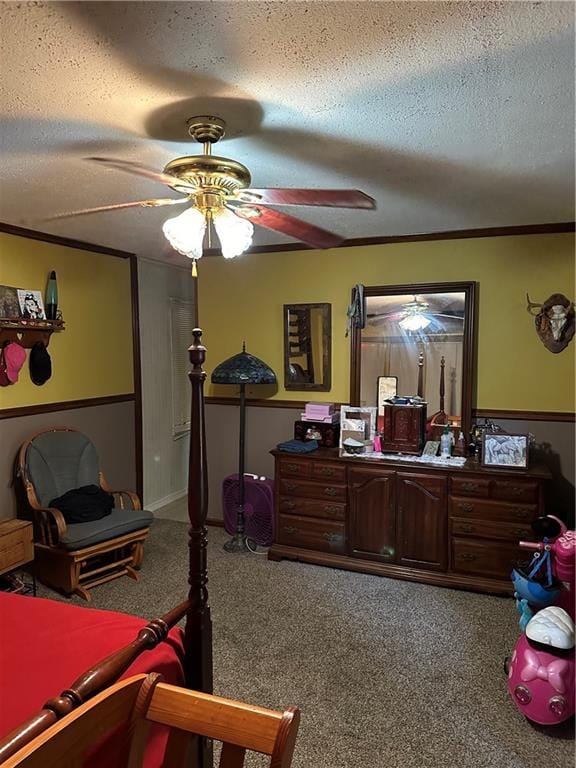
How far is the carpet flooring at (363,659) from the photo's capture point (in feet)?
7.06

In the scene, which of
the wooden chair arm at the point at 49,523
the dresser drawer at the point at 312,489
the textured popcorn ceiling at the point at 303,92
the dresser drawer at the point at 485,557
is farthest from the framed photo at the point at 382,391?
the wooden chair arm at the point at 49,523

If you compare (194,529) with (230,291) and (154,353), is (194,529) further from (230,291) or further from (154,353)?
(154,353)

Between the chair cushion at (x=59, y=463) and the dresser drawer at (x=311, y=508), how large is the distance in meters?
1.44

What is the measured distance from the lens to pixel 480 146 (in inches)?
86.8

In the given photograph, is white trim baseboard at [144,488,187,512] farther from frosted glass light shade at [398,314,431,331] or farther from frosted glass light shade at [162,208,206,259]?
frosted glass light shade at [162,208,206,259]

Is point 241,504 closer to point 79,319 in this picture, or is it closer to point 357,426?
point 357,426

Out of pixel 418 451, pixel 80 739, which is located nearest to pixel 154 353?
pixel 418 451

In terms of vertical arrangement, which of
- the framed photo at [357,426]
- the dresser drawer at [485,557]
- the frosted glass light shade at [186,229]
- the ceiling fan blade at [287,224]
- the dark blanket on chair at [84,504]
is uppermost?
the ceiling fan blade at [287,224]

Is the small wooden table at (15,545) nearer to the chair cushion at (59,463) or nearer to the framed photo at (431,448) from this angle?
the chair cushion at (59,463)

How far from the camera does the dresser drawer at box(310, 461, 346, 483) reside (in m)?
3.79

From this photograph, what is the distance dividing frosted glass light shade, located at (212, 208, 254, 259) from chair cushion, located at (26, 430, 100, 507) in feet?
7.92

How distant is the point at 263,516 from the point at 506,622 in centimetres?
193

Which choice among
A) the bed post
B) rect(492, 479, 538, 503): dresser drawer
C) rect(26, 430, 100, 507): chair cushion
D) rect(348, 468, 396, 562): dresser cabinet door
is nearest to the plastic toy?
rect(492, 479, 538, 503): dresser drawer

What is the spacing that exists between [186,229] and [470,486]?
2.48 m
